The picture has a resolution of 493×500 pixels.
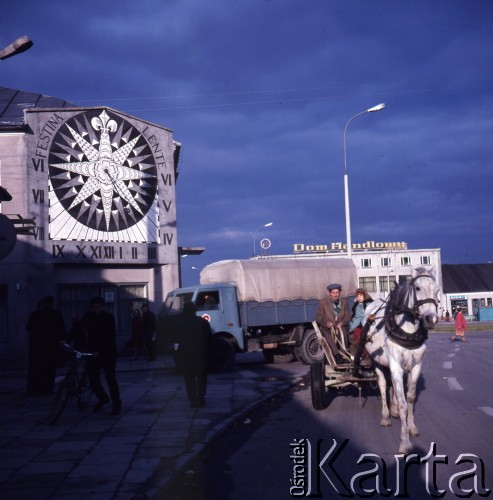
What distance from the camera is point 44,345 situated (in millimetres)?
14367

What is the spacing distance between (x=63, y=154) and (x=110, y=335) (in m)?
14.6

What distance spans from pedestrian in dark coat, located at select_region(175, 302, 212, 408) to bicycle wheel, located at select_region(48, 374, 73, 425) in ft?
6.61

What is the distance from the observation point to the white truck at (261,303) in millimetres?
19703

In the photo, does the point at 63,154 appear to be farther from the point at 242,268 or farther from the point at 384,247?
the point at 384,247

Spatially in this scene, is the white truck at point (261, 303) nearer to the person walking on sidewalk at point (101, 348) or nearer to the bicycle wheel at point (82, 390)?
the bicycle wheel at point (82, 390)

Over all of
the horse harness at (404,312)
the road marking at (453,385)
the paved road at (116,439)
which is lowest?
the road marking at (453,385)

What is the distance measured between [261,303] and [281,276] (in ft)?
3.76

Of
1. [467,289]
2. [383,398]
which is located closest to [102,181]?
[383,398]

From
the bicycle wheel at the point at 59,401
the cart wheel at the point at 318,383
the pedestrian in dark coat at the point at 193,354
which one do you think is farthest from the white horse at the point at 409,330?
the bicycle wheel at the point at 59,401

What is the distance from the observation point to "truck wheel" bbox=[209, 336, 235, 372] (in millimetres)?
19266

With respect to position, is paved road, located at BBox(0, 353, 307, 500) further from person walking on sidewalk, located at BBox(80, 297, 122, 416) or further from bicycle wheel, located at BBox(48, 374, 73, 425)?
person walking on sidewalk, located at BBox(80, 297, 122, 416)

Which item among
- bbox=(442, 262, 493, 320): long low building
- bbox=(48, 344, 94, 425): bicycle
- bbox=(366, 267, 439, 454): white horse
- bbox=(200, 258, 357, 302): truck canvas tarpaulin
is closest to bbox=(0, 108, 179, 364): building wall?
bbox=(200, 258, 357, 302): truck canvas tarpaulin

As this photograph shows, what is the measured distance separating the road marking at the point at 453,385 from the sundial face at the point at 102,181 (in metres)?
14.3

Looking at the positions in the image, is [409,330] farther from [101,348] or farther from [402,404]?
[101,348]
